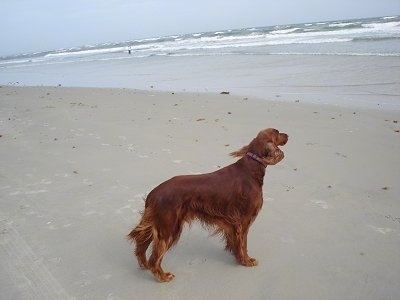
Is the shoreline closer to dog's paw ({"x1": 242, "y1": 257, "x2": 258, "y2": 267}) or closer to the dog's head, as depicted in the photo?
the dog's head

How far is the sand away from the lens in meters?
3.20

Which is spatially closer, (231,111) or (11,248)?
(11,248)

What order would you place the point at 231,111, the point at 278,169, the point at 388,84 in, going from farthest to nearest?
the point at 388,84
the point at 231,111
the point at 278,169

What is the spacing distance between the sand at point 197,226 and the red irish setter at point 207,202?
1.16 ft

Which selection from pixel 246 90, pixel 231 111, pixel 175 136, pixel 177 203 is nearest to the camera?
pixel 177 203

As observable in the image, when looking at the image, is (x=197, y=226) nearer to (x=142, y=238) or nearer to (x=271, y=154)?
(x=142, y=238)

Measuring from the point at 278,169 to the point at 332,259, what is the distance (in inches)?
83.7

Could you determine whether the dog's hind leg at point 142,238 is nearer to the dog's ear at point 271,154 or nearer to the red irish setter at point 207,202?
the red irish setter at point 207,202

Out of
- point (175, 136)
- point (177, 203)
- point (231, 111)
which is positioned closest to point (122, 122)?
point (175, 136)

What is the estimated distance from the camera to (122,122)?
8.28 metres

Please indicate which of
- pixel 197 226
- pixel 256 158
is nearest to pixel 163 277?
pixel 197 226

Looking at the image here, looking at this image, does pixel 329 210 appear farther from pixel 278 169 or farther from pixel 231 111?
pixel 231 111

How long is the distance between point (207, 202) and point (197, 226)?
3.27ft

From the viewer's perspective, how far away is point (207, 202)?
10.4ft
